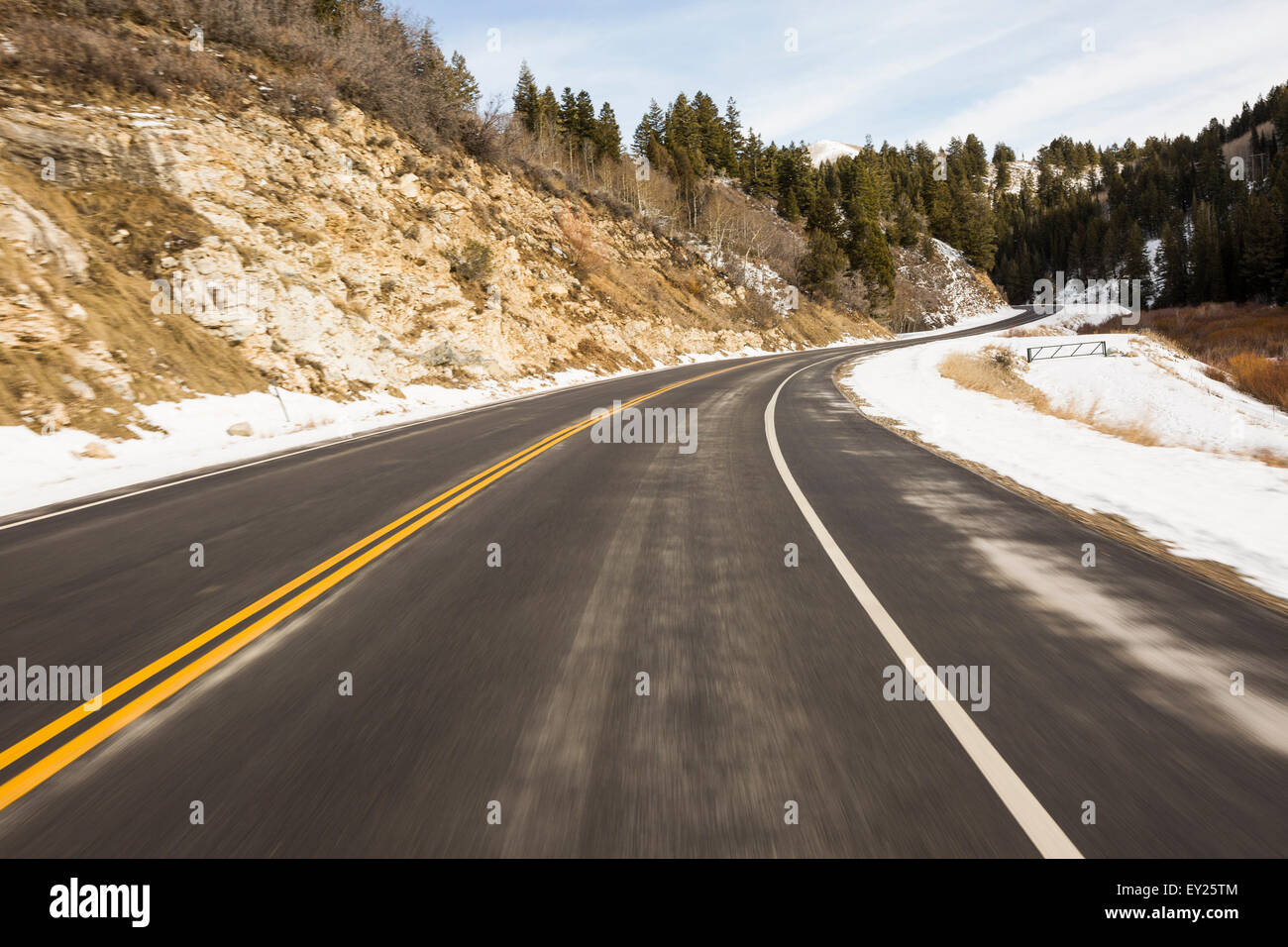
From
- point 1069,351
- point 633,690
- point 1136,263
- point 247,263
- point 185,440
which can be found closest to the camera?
point 633,690

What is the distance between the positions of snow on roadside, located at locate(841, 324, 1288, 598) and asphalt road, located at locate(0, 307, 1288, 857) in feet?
3.41

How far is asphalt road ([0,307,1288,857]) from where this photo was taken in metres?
2.36

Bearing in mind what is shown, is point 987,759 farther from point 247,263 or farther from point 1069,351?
point 1069,351

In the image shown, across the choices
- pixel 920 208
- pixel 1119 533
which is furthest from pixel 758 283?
pixel 920 208

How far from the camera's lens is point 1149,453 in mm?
9555

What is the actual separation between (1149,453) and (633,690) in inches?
382

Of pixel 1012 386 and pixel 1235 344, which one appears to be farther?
pixel 1235 344

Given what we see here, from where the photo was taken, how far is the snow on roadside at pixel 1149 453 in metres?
5.97

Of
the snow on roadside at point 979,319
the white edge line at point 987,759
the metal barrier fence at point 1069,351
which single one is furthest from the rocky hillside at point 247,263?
the snow on roadside at point 979,319

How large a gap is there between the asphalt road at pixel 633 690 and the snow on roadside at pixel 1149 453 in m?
1.04

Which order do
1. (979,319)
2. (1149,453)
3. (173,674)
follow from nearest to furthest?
(173,674), (1149,453), (979,319)

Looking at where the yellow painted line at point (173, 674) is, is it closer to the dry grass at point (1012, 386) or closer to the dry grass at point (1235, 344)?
the dry grass at point (1012, 386)

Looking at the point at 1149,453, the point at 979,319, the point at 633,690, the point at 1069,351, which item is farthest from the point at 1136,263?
the point at 633,690
